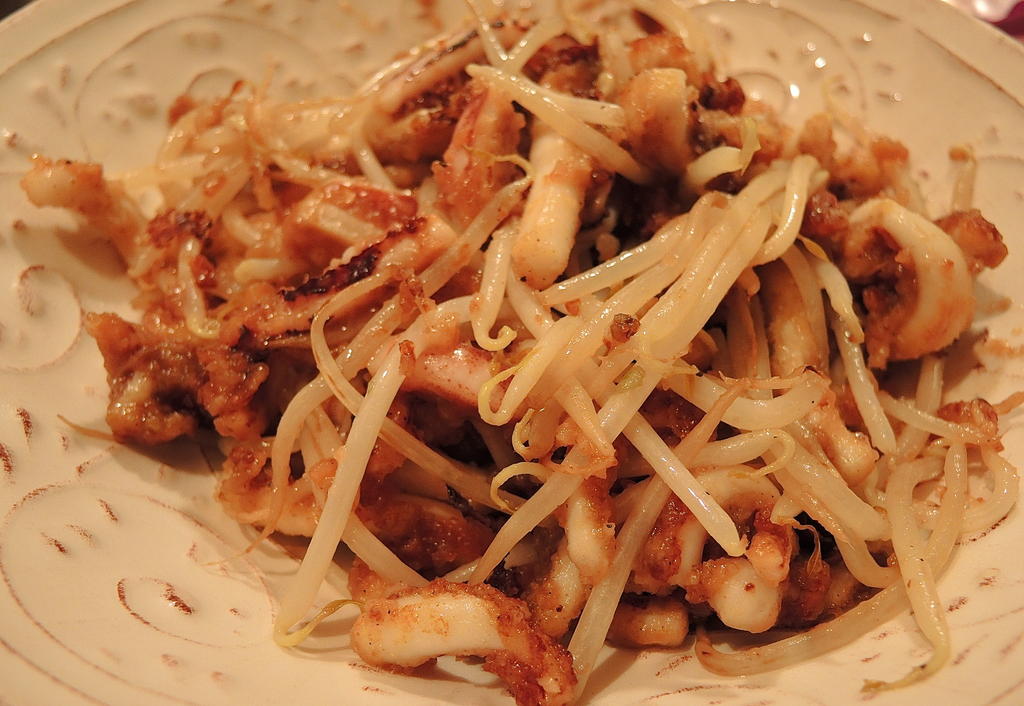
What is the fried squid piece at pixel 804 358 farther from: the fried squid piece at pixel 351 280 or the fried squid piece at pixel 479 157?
the fried squid piece at pixel 351 280

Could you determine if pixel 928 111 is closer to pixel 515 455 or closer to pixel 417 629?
pixel 515 455

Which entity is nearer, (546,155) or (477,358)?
(477,358)

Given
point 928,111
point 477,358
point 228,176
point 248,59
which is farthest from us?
point 248,59

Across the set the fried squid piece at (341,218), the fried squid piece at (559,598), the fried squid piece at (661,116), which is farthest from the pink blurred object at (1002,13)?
the fried squid piece at (559,598)

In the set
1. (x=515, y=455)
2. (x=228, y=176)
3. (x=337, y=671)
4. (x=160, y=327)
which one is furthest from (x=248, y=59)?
(x=337, y=671)

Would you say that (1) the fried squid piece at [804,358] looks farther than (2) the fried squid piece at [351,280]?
No

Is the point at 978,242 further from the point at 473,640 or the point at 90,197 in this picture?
the point at 90,197

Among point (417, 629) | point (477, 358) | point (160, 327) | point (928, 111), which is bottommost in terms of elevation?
point (417, 629)
